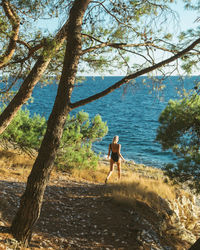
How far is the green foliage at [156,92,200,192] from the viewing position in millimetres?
6648

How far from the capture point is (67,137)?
938 centimetres

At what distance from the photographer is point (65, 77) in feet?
12.7

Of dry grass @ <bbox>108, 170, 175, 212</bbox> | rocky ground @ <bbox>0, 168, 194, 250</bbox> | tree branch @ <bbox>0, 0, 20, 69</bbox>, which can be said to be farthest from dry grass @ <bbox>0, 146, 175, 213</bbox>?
tree branch @ <bbox>0, 0, 20, 69</bbox>

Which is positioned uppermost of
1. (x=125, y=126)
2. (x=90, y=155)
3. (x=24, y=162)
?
(x=125, y=126)

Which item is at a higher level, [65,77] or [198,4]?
[198,4]

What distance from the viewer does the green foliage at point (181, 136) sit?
21.8ft

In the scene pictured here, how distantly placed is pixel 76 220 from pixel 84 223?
0.22 meters

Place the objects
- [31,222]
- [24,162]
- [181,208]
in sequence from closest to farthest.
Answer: [31,222] < [181,208] < [24,162]

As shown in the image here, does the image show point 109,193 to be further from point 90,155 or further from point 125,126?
point 125,126

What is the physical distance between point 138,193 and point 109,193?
88 centimetres

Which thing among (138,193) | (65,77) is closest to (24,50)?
(65,77)

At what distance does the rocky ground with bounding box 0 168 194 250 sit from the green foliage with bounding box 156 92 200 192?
1.44 m

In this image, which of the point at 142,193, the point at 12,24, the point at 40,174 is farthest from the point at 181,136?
the point at 12,24

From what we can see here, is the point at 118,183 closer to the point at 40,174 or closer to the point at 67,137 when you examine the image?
the point at 67,137
